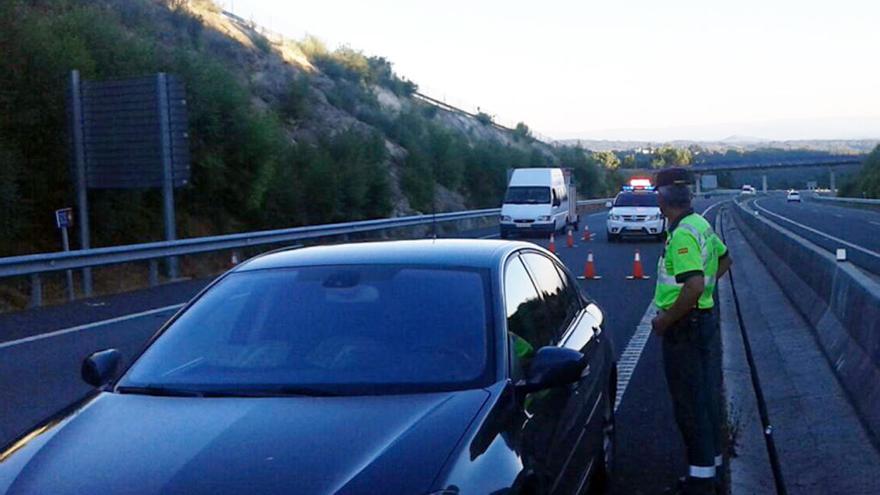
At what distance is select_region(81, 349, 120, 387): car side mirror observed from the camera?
17.3ft

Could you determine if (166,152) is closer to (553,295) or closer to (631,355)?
(631,355)

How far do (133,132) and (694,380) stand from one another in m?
21.4

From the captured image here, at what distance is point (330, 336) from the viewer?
5.07 m

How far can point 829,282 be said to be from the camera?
11719 mm

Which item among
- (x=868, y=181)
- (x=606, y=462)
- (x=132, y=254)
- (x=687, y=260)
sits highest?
(x=687, y=260)

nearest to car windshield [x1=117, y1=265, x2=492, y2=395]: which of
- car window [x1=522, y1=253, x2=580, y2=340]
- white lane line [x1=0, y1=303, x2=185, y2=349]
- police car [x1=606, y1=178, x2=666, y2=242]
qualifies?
car window [x1=522, y1=253, x2=580, y2=340]

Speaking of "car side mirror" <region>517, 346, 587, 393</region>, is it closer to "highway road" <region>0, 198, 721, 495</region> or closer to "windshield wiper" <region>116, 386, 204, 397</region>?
"windshield wiper" <region>116, 386, 204, 397</region>

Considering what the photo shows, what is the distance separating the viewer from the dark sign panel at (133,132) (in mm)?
25484

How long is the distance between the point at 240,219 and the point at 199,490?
105 ft

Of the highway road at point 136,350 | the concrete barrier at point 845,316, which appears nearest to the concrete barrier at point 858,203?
the highway road at point 136,350

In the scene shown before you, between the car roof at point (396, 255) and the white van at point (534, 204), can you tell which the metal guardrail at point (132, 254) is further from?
the white van at point (534, 204)

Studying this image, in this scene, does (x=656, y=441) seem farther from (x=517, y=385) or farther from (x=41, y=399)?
(x=41, y=399)

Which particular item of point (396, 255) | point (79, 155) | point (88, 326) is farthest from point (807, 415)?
point (79, 155)

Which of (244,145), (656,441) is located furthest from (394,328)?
(244,145)
